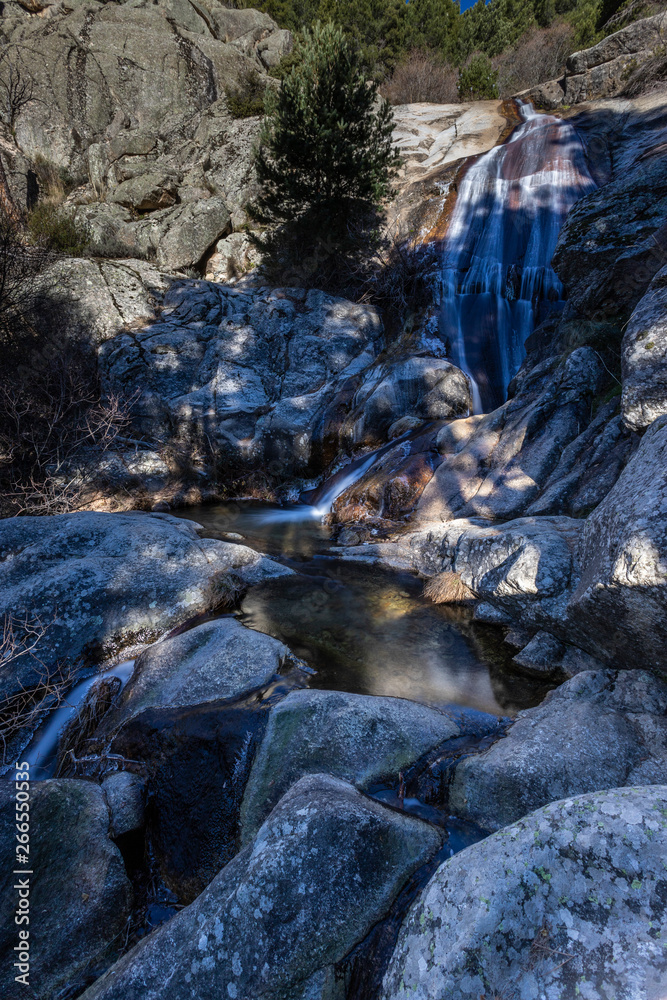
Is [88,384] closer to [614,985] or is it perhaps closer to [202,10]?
[614,985]

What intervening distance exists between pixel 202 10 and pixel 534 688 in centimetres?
3527

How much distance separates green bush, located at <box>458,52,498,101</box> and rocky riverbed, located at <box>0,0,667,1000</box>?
12.3 metres

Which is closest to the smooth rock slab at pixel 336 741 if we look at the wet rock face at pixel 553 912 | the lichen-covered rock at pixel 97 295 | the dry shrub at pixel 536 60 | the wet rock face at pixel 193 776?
the wet rock face at pixel 193 776

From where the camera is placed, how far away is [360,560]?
7.00 meters

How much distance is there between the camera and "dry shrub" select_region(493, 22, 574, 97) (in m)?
23.7

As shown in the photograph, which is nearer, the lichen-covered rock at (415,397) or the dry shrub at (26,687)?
the dry shrub at (26,687)

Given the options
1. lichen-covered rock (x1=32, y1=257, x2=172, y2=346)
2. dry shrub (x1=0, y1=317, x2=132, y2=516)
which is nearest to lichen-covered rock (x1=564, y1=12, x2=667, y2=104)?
lichen-covered rock (x1=32, y1=257, x2=172, y2=346)

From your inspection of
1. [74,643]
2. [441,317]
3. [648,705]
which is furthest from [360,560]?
[441,317]

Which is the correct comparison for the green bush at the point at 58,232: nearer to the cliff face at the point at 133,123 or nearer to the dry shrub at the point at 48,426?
the cliff face at the point at 133,123

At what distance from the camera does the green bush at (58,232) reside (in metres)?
13.7

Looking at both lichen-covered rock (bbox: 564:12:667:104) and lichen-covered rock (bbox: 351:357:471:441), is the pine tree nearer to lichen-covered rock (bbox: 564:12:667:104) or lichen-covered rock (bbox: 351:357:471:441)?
lichen-covered rock (bbox: 351:357:471:441)

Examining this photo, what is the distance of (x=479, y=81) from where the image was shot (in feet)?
70.6

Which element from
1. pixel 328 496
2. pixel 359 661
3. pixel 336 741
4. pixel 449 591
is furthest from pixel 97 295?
pixel 336 741

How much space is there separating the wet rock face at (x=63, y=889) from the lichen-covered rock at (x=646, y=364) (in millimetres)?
5107
